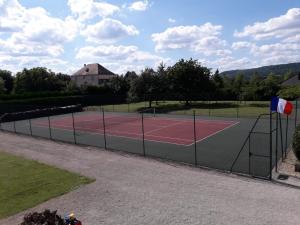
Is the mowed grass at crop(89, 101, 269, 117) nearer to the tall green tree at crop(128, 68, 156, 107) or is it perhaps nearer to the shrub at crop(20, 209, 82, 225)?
the tall green tree at crop(128, 68, 156, 107)

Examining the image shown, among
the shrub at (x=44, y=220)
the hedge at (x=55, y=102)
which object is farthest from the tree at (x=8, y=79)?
the shrub at (x=44, y=220)

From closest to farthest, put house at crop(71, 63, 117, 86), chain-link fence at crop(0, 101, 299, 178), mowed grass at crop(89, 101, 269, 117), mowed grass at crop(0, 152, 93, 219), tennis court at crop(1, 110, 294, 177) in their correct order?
mowed grass at crop(0, 152, 93, 219), chain-link fence at crop(0, 101, 299, 178), tennis court at crop(1, 110, 294, 177), mowed grass at crop(89, 101, 269, 117), house at crop(71, 63, 117, 86)

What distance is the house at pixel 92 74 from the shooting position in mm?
103988

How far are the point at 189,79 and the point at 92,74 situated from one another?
6146cm

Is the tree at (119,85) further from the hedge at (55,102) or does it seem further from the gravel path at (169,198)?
the gravel path at (169,198)

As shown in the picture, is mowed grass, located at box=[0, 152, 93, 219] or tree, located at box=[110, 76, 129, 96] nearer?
mowed grass, located at box=[0, 152, 93, 219]

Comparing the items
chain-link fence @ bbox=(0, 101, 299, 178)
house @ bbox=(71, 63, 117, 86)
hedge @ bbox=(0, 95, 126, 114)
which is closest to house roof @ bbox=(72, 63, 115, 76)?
house @ bbox=(71, 63, 117, 86)

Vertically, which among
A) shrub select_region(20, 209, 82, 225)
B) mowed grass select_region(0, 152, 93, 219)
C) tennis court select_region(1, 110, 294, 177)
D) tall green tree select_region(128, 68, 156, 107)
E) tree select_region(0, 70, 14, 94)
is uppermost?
tree select_region(0, 70, 14, 94)

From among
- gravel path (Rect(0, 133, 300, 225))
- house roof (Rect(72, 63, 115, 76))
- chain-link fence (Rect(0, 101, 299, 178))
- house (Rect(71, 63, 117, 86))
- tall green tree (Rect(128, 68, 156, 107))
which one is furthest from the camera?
house roof (Rect(72, 63, 115, 76))

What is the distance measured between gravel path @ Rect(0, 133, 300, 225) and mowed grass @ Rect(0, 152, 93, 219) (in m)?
0.59

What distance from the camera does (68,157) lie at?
1877cm

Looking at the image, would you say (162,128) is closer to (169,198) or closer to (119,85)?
(169,198)

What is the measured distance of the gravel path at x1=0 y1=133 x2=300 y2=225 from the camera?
33.1 ft

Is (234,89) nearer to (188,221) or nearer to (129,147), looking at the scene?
(129,147)
